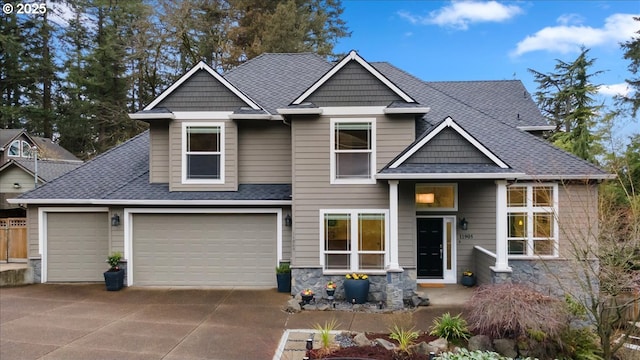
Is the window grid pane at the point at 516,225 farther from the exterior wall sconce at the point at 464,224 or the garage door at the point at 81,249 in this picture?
the garage door at the point at 81,249

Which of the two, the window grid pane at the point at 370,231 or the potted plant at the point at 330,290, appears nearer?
the potted plant at the point at 330,290

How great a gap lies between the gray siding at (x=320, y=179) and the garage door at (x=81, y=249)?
244 inches

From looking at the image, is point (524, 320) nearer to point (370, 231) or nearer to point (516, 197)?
point (370, 231)

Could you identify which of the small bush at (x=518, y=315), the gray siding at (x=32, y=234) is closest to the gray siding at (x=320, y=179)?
the small bush at (x=518, y=315)

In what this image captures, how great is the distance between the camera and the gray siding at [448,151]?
9.35 meters

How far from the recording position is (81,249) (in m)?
11.6

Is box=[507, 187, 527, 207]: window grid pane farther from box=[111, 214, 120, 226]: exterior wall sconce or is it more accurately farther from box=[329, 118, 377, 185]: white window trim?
box=[111, 214, 120, 226]: exterior wall sconce

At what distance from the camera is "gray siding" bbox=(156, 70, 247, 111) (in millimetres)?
11117

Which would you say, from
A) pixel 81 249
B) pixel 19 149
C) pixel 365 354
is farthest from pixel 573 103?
pixel 19 149

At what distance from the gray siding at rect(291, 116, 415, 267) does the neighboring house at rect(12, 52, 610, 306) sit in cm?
4

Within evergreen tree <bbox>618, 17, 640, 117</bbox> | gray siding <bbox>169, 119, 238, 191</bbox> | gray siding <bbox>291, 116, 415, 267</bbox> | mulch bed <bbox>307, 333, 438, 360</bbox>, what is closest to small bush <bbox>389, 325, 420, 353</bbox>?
mulch bed <bbox>307, 333, 438, 360</bbox>

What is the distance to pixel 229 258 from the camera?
11055mm

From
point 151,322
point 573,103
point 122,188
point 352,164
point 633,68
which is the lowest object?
point 151,322

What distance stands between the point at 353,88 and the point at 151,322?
736cm
